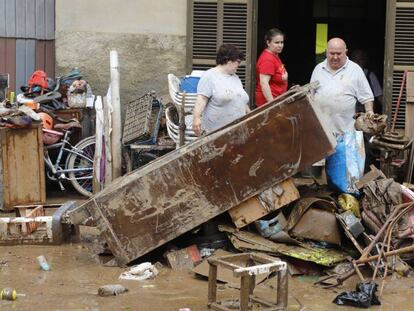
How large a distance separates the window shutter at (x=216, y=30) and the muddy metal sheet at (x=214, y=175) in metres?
3.02

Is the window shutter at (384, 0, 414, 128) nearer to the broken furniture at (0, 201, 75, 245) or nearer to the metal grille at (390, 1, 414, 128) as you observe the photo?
the metal grille at (390, 1, 414, 128)

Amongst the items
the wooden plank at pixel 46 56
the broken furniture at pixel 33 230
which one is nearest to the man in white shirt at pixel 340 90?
the broken furniture at pixel 33 230

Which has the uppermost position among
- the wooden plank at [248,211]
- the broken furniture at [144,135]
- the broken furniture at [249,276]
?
the broken furniture at [144,135]

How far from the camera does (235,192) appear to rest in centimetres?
733

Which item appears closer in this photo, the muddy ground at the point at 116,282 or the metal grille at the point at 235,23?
the muddy ground at the point at 116,282

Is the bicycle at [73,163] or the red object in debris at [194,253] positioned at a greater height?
the bicycle at [73,163]

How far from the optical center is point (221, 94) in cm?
825

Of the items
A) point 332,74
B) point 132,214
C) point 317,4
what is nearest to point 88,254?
point 132,214

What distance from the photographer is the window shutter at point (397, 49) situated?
9992 mm

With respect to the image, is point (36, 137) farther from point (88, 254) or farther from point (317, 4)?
point (317, 4)

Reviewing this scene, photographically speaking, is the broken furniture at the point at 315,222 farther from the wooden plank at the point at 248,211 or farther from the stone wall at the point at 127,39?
the stone wall at the point at 127,39

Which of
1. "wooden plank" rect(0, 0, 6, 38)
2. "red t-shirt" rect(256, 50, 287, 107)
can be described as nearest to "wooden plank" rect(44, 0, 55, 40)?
"wooden plank" rect(0, 0, 6, 38)

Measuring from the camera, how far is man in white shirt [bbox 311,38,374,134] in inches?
341

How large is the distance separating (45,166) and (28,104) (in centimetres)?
75
